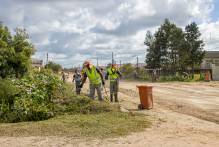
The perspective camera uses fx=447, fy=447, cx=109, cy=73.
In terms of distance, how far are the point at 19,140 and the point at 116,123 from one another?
9.61 feet

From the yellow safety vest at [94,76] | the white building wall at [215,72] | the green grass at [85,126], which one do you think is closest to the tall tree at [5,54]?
the yellow safety vest at [94,76]

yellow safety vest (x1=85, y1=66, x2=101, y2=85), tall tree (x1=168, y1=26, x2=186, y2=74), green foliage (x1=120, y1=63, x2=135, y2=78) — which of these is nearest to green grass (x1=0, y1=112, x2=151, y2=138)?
yellow safety vest (x1=85, y1=66, x2=101, y2=85)

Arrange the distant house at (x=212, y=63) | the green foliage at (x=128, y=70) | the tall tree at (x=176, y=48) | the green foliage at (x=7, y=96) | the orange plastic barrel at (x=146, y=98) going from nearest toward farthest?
the green foliage at (x=7, y=96), the orange plastic barrel at (x=146, y=98), the distant house at (x=212, y=63), the tall tree at (x=176, y=48), the green foliage at (x=128, y=70)

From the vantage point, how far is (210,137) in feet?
33.8

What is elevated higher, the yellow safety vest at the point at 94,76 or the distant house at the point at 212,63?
the distant house at the point at 212,63

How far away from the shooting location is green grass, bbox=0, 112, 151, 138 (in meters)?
11.1

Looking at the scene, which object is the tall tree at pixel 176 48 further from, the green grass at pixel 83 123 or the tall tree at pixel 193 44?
the green grass at pixel 83 123

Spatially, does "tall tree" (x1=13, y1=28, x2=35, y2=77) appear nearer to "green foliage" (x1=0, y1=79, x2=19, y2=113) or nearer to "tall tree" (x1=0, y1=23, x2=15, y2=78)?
"tall tree" (x1=0, y1=23, x2=15, y2=78)

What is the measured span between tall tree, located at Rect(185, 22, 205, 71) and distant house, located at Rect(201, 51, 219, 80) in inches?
77.9

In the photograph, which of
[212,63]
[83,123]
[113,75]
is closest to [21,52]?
[113,75]

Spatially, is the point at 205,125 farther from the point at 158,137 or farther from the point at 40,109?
the point at 40,109

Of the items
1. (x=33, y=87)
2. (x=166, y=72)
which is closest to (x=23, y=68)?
(x=33, y=87)

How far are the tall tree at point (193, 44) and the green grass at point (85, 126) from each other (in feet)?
129

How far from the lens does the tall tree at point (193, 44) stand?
51.9 m
